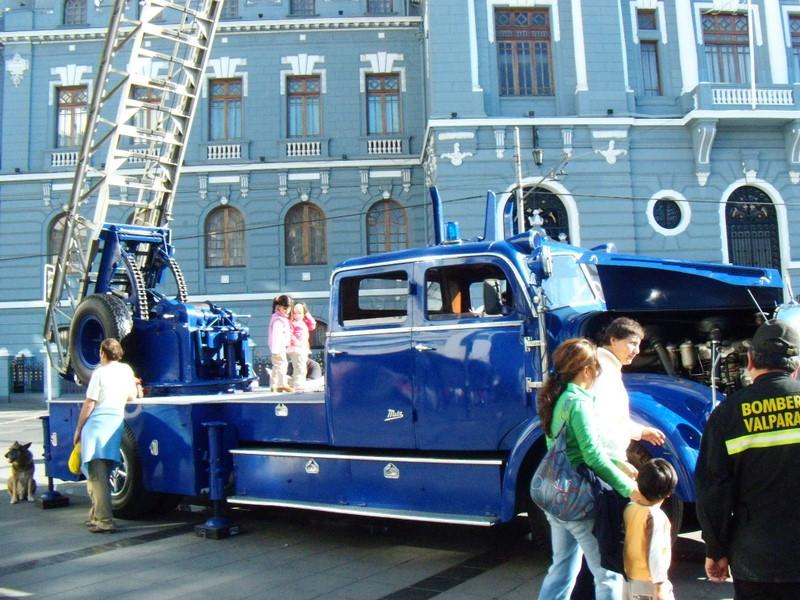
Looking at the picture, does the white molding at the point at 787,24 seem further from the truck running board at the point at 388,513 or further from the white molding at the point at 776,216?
the truck running board at the point at 388,513

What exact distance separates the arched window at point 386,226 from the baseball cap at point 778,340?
80.0 feet

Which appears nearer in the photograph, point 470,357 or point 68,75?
point 470,357

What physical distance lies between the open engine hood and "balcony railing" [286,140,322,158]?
22.0m

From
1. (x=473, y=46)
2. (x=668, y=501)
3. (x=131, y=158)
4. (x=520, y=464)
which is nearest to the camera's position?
(x=668, y=501)

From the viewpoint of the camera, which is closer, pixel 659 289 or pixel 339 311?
pixel 659 289

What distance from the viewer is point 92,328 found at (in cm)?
946

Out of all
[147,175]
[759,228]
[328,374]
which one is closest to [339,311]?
[328,374]

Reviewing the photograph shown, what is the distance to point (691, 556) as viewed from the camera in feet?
20.3

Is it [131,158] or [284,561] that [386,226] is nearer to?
[131,158]

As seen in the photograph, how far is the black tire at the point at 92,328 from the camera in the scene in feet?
29.3

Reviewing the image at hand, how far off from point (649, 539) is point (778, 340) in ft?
3.81

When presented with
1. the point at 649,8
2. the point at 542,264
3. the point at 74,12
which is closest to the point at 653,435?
the point at 542,264

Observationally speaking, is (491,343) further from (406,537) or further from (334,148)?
(334,148)

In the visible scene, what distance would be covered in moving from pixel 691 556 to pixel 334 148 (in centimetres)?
2310
